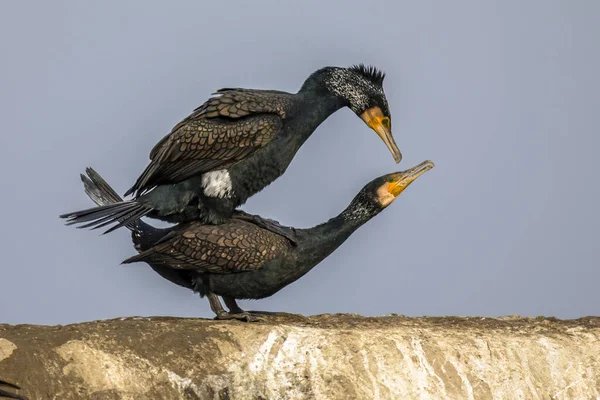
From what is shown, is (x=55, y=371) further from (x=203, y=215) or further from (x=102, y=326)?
(x=203, y=215)

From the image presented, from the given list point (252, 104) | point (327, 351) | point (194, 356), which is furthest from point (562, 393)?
point (252, 104)

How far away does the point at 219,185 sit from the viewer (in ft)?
33.8

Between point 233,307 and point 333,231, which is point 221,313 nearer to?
point 233,307

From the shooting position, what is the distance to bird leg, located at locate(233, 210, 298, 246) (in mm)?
10359

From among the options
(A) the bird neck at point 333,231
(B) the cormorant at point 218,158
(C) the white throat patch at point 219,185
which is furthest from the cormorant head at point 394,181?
(C) the white throat patch at point 219,185

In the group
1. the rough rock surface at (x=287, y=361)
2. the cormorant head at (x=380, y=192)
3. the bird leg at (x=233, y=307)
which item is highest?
the cormorant head at (x=380, y=192)

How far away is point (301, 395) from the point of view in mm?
8828

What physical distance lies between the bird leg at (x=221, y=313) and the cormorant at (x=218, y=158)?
0.68 metres

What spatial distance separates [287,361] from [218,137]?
7.61 feet

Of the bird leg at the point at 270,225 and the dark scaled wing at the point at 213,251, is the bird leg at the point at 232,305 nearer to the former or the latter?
the dark scaled wing at the point at 213,251

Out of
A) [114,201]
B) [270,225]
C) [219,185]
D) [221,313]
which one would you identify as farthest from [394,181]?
[114,201]

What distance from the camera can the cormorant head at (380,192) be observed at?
10703 millimetres

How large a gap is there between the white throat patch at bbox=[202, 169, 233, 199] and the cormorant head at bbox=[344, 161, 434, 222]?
1162 millimetres

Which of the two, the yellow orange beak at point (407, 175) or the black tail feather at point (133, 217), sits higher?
the yellow orange beak at point (407, 175)
